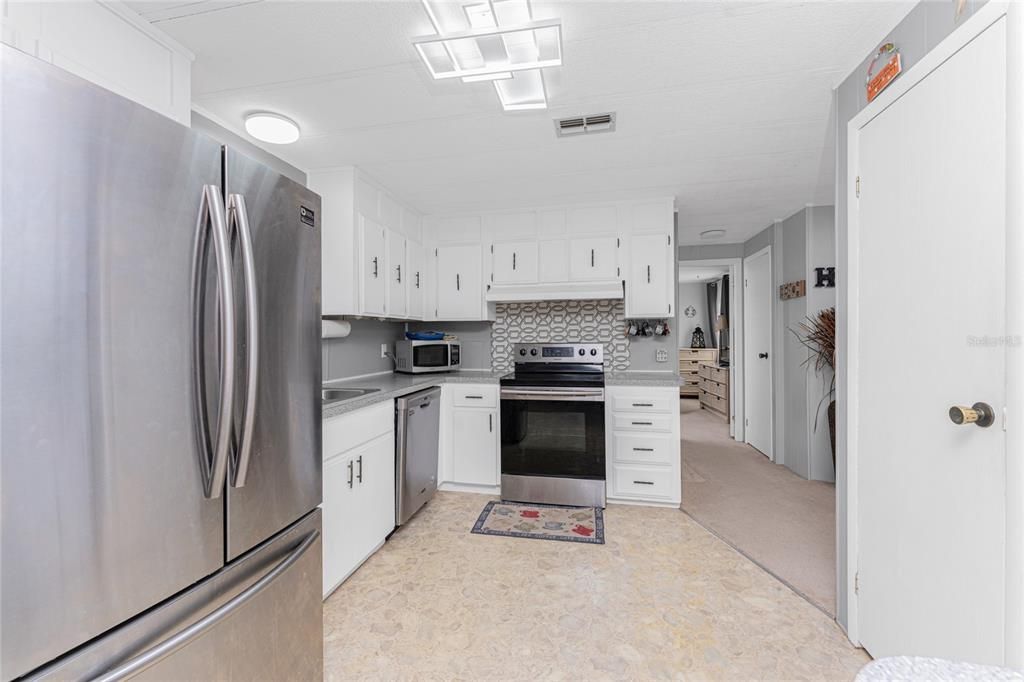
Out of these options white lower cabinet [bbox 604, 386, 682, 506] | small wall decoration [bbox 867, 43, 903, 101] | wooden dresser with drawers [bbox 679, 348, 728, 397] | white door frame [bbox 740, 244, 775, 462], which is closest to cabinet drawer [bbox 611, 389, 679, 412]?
white lower cabinet [bbox 604, 386, 682, 506]

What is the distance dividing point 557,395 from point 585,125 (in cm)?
166

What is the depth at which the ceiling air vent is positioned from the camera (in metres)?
2.07

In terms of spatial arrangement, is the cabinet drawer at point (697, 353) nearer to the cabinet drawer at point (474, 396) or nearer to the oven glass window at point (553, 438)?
the oven glass window at point (553, 438)

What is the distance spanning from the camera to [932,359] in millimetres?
1260

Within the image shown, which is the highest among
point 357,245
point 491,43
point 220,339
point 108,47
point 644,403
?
point 491,43

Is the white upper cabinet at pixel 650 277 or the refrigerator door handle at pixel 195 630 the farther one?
the white upper cabinet at pixel 650 277

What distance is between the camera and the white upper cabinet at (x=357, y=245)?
2.68m

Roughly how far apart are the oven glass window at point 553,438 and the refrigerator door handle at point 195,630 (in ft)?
6.20

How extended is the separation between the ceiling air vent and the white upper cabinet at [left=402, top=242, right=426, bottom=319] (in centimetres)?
167

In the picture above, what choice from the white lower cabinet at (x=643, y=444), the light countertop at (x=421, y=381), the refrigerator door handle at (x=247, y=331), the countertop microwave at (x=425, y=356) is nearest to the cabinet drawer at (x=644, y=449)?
the white lower cabinet at (x=643, y=444)

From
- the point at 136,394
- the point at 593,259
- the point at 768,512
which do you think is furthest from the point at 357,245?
the point at 768,512

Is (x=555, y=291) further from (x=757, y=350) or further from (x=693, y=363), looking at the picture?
(x=693, y=363)

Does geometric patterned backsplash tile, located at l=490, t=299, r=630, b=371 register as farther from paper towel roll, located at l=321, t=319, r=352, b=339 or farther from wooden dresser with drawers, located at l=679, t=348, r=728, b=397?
wooden dresser with drawers, located at l=679, t=348, r=728, b=397

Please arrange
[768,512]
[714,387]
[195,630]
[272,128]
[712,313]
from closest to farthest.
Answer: [195,630] → [272,128] → [768,512] → [714,387] → [712,313]
